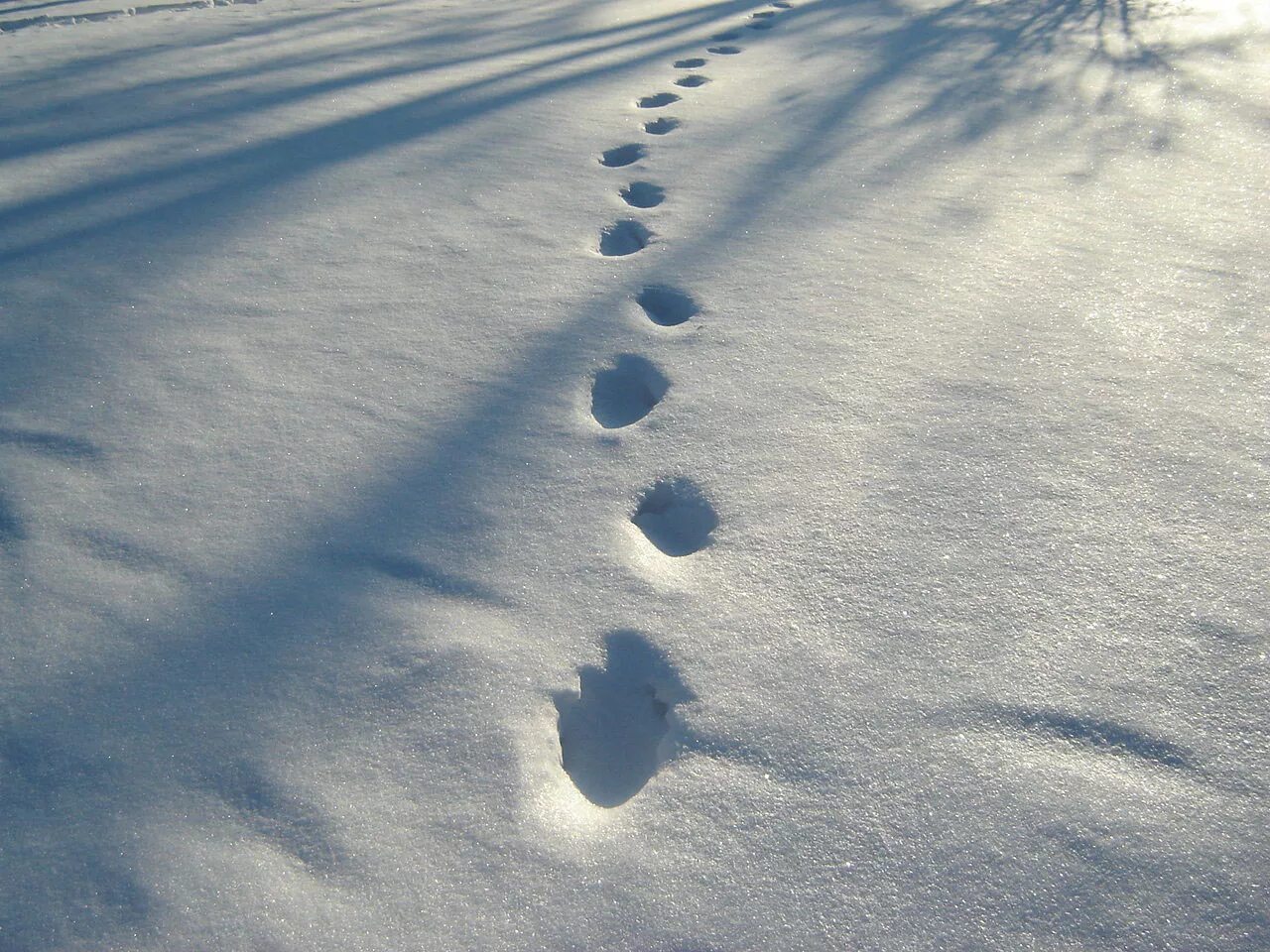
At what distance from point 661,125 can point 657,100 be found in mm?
288

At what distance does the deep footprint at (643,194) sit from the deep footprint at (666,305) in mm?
487

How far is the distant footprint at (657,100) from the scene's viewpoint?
2.98m

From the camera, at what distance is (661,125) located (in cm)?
280

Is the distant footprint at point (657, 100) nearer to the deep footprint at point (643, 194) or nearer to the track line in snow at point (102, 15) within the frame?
the deep footprint at point (643, 194)

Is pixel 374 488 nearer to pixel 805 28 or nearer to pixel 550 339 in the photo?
pixel 550 339

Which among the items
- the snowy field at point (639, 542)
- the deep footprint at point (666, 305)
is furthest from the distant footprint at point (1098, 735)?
the deep footprint at point (666, 305)

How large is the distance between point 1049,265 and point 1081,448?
2.18 feet

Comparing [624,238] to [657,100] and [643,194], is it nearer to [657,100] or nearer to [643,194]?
[643,194]

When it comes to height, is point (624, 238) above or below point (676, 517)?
above

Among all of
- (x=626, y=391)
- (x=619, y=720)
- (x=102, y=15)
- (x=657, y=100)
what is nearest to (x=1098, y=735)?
(x=619, y=720)

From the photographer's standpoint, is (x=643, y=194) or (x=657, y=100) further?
(x=657, y=100)

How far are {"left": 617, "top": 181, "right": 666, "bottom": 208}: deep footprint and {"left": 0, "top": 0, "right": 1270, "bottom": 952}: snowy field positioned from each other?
0.03 meters

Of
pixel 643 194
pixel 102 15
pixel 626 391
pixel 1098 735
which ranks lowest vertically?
pixel 1098 735

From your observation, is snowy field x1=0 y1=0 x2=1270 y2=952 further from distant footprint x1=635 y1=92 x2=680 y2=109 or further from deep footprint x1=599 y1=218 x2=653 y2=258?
distant footprint x1=635 y1=92 x2=680 y2=109
